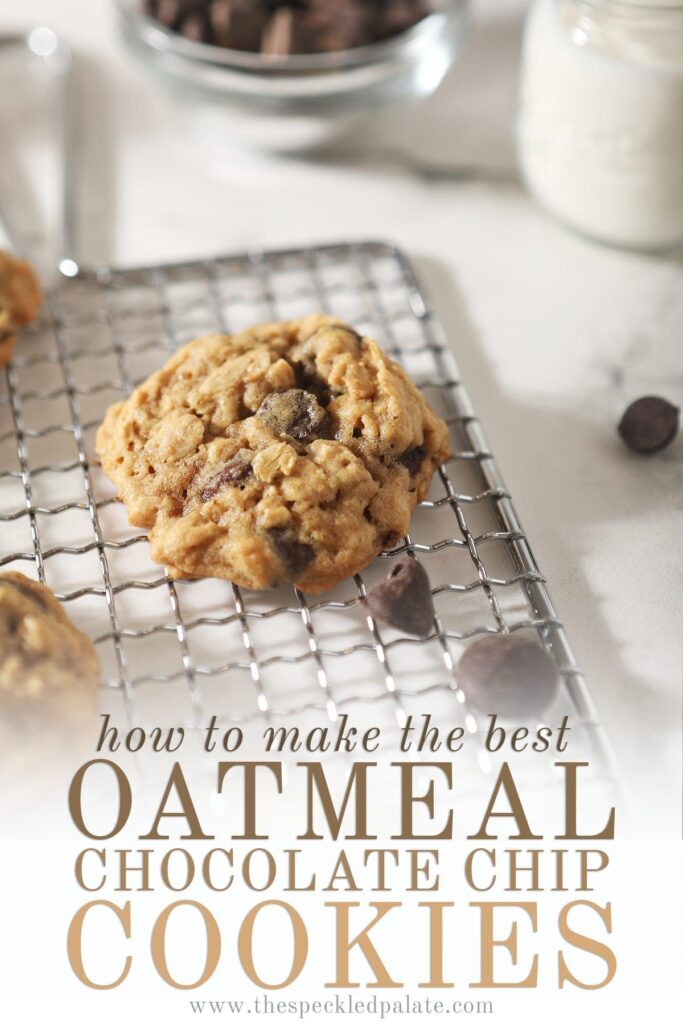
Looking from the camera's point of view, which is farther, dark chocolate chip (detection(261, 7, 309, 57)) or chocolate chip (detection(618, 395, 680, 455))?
dark chocolate chip (detection(261, 7, 309, 57))

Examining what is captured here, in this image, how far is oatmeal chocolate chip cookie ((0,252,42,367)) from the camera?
1.34 metres

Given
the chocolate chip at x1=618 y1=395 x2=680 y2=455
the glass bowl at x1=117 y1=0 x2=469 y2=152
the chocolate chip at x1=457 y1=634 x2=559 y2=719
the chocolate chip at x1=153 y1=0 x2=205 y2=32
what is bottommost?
the chocolate chip at x1=457 y1=634 x2=559 y2=719

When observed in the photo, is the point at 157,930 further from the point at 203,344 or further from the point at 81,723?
the point at 203,344

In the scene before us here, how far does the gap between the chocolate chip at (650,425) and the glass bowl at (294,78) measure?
27.5 inches

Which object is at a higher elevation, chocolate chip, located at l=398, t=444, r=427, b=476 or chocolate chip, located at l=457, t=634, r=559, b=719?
chocolate chip, located at l=398, t=444, r=427, b=476

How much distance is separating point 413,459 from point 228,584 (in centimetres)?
24

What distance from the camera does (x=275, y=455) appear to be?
110cm

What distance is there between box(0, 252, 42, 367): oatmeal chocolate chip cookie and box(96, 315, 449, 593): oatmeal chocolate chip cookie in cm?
22

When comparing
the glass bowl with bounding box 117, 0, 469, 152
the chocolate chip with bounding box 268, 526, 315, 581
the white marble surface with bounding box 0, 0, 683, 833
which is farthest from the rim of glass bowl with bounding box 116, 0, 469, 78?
the chocolate chip with bounding box 268, 526, 315, 581

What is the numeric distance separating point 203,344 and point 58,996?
0.71 meters

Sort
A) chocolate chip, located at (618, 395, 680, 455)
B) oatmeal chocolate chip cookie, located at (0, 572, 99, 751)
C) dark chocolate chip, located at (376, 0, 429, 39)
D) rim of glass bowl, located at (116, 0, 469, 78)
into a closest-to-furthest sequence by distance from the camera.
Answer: oatmeal chocolate chip cookie, located at (0, 572, 99, 751), chocolate chip, located at (618, 395, 680, 455), rim of glass bowl, located at (116, 0, 469, 78), dark chocolate chip, located at (376, 0, 429, 39)

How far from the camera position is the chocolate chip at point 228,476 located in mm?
1103

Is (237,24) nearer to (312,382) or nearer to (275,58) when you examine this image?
(275,58)

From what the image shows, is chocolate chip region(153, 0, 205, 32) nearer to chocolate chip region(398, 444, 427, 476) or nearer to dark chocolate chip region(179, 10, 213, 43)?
→ dark chocolate chip region(179, 10, 213, 43)
